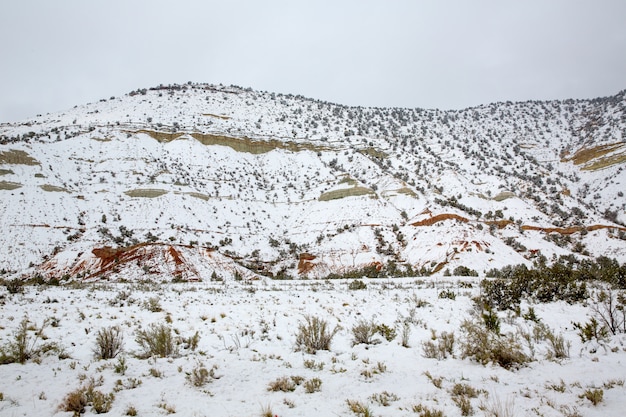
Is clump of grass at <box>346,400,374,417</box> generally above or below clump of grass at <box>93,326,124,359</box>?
below

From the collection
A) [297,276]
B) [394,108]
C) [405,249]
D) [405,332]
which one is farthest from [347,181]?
[394,108]

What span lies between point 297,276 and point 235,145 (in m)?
26.5

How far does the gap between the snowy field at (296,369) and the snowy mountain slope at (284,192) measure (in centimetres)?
1494

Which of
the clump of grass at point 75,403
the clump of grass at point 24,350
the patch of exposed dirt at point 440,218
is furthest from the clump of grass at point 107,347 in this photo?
the patch of exposed dirt at point 440,218

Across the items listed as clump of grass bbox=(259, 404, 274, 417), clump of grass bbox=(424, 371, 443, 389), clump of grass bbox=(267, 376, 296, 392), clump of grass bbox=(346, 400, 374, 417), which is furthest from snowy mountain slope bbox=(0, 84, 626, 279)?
clump of grass bbox=(259, 404, 274, 417)

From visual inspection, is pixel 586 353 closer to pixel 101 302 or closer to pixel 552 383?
pixel 552 383

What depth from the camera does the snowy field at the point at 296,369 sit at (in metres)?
4.66

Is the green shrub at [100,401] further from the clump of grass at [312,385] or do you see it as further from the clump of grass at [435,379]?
the clump of grass at [435,379]

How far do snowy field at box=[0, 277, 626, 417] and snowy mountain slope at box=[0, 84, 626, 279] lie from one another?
1494 cm

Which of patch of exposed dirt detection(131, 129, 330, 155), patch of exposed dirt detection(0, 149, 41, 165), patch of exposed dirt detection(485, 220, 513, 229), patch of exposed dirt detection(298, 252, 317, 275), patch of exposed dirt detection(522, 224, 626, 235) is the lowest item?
patch of exposed dirt detection(298, 252, 317, 275)

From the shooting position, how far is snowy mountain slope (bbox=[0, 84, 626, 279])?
26844mm

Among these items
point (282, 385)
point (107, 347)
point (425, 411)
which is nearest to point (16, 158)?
point (107, 347)

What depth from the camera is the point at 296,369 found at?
632 centimetres

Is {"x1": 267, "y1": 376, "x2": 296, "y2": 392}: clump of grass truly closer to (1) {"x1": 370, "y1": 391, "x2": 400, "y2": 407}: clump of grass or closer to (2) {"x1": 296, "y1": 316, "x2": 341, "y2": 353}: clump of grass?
(1) {"x1": 370, "y1": 391, "x2": 400, "y2": 407}: clump of grass
